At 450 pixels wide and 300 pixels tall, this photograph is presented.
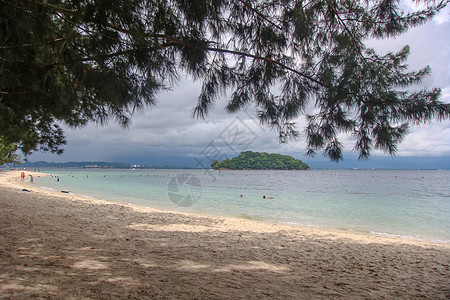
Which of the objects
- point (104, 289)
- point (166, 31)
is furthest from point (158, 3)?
point (104, 289)

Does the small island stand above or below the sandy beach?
above

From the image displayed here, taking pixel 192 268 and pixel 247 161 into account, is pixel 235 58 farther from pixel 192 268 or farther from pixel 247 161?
pixel 247 161

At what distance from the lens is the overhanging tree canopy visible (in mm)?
2316

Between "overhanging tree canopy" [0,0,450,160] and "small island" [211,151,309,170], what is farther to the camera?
"small island" [211,151,309,170]

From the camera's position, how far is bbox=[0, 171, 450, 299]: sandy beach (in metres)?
2.45

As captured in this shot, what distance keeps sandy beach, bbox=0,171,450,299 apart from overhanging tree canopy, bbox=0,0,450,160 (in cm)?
156

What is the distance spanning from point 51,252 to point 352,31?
427 cm

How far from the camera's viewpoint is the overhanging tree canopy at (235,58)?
2.32m

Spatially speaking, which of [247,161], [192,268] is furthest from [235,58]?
[247,161]

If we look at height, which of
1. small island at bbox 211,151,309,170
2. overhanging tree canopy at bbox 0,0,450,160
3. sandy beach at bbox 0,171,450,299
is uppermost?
overhanging tree canopy at bbox 0,0,450,160

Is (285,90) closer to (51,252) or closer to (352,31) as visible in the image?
(352,31)

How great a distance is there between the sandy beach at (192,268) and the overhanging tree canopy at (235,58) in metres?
1.56

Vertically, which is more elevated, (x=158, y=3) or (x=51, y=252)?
(x=158, y=3)

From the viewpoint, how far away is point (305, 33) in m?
2.68
